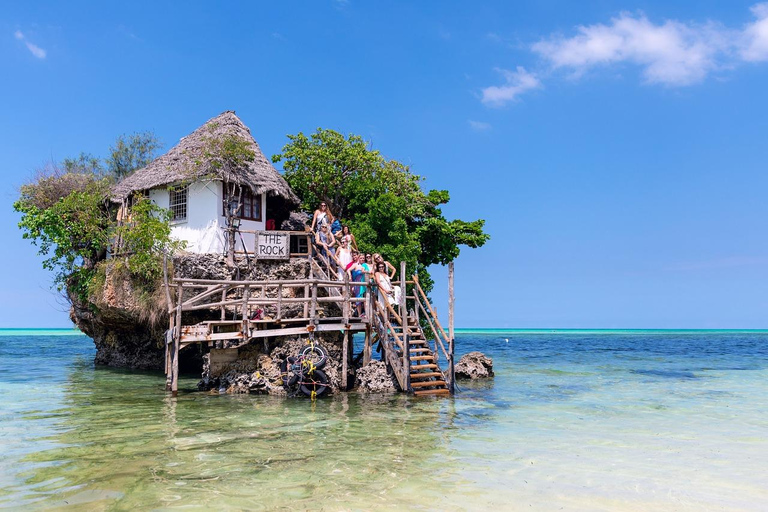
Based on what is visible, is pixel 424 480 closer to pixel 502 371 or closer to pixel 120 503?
pixel 120 503

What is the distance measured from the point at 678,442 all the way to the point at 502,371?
15.2 m

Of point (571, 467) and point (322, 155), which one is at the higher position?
point (322, 155)

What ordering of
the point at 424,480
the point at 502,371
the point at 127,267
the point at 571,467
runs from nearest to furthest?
the point at 424,480, the point at 571,467, the point at 127,267, the point at 502,371

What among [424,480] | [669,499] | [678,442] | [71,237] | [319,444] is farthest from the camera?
[71,237]

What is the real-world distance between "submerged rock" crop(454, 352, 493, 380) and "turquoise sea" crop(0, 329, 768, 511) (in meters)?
3.74

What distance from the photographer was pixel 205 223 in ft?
67.3

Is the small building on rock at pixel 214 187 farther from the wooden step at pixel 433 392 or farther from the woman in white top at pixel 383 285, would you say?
the wooden step at pixel 433 392

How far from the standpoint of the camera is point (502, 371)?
26.9 meters

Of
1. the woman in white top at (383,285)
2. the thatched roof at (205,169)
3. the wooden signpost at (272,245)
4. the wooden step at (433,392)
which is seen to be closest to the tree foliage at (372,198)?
the thatched roof at (205,169)

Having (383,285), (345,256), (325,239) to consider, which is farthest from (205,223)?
(383,285)

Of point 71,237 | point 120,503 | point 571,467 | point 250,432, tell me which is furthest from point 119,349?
point 571,467

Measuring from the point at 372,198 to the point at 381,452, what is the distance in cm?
1522

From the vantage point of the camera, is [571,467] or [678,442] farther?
[678,442]

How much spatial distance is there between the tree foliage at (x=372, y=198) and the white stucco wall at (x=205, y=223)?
4.65m
